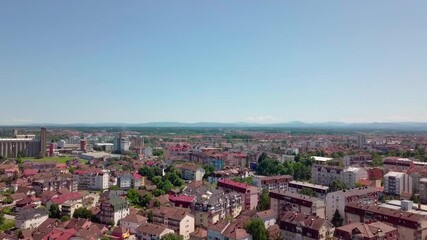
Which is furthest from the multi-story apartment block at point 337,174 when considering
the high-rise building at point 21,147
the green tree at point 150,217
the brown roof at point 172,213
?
the high-rise building at point 21,147

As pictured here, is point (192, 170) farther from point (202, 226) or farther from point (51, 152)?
point (51, 152)

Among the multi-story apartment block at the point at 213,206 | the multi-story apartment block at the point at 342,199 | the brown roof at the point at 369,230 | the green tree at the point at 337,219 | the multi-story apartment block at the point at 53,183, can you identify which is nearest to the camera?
the brown roof at the point at 369,230

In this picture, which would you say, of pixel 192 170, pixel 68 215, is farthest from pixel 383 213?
pixel 192 170

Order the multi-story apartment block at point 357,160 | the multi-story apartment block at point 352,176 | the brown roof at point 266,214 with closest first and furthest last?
1. the brown roof at point 266,214
2. the multi-story apartment block at point 352,176
3. the multi-story apartment block at point 357,160

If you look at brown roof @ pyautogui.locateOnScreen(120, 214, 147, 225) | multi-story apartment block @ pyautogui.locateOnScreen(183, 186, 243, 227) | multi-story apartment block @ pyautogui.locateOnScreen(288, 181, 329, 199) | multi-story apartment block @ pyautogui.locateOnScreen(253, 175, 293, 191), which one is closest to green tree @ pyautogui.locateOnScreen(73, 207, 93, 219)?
brown roof @ pyautogui.locateOnScreen(120, 214, 147, 225)

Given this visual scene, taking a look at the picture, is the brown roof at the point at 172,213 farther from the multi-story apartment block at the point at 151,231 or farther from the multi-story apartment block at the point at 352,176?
the multi-story apartment block at the point at 352,176

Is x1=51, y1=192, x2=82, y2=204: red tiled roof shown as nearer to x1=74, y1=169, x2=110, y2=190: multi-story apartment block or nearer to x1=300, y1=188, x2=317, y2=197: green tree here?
x1=74, y1=169, x2=110, y2=190: multi-story apartment block
